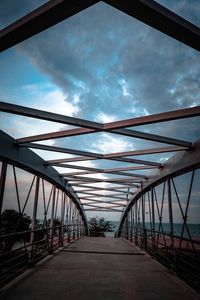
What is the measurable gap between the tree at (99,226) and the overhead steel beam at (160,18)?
2520cm

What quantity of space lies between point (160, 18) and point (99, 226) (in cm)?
2599

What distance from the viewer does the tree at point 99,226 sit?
995 inches

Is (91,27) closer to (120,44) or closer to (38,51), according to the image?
(120,44)

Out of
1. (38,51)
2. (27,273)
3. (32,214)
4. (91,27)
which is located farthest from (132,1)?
(32,214)

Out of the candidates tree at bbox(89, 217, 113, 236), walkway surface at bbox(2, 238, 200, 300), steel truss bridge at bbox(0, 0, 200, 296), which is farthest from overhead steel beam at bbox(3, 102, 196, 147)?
tree at bbox(89, 217, 113, 236)

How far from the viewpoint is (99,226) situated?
84.6ft

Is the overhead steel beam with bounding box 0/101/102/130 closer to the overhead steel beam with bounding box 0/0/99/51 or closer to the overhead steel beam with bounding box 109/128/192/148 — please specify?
the overhead steel beam with bounding box 109/128/192/148

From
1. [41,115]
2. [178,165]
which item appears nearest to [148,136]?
[178,165]

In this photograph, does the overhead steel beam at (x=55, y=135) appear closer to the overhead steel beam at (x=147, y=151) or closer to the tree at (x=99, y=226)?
the overhead steel beam at (x=147, y=151)

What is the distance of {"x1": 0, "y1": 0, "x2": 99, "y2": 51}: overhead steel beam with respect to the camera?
6.61 feet

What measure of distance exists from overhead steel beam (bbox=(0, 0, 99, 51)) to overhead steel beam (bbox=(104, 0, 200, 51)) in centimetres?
32

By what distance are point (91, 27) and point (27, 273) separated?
4.41 metres

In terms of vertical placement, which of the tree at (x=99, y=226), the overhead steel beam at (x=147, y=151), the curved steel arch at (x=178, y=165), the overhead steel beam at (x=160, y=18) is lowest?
the tree at (x=99, y=226)

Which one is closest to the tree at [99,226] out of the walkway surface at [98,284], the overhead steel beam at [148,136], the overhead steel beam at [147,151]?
the overhead steel beam at [147,151]
